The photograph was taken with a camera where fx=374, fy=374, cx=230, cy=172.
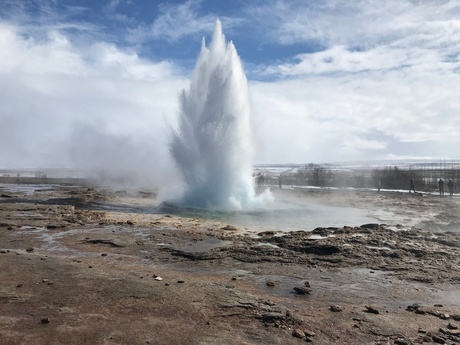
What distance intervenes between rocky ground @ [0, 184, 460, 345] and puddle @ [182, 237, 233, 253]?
1.2 inches

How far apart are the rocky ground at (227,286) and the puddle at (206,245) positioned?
0.10 ft

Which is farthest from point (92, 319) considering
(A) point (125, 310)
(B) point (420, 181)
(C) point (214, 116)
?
(B) point (420, 181)

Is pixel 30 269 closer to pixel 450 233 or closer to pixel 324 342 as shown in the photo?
pixel 324 342

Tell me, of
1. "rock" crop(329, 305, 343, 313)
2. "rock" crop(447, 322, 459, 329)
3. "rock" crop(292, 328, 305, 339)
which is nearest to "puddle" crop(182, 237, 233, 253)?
"rock" crop(329, 305, 343, 313)

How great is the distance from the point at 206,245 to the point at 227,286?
420cm

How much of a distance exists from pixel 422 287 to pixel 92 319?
6.34 m

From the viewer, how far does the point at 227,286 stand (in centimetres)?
739

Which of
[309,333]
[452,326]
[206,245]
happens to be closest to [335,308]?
[309,333]

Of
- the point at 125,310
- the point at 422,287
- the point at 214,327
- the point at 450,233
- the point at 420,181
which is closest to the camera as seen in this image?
the point at 214,327

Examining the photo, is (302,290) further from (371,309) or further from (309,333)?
(309,333)

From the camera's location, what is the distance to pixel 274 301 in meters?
6.64

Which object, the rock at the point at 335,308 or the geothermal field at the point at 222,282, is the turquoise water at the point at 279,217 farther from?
the rock at the point at 335,308

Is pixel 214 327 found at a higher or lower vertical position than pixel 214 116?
lower

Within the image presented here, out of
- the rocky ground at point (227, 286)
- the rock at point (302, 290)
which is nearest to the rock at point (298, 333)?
the rocky ground at point (227, 286)
